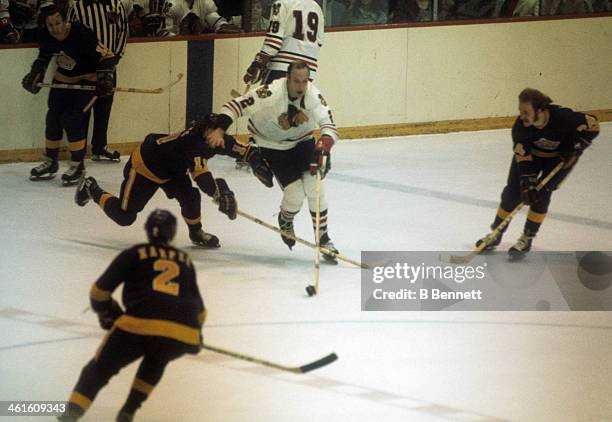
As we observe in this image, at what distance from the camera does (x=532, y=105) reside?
747cm

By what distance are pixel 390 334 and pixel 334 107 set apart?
4930mm

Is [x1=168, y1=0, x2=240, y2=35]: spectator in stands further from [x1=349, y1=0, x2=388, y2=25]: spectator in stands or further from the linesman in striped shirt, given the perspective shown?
[x1=349, y1=0, x2=388, y2=25]: spectator in stands

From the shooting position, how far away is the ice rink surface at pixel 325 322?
18.4 feet

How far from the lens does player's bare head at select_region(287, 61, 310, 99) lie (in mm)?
7422

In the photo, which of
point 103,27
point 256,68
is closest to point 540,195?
point 256,68

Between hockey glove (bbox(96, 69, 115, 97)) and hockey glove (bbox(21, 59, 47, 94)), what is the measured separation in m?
0.38

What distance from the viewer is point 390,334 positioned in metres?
A: 6.62

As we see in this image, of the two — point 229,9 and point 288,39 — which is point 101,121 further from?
point 229,9

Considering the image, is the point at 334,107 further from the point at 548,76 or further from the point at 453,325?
the point at 453,325

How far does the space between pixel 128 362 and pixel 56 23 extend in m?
4.76

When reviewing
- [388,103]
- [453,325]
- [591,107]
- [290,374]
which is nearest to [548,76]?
[591,107]

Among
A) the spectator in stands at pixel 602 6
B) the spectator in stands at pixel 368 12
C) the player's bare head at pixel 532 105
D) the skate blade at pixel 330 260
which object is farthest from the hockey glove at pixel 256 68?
the spectator in stands at pixel 602 6

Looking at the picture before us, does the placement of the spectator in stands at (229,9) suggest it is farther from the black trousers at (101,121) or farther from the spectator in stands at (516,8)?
the spectator in stands at (516,8)

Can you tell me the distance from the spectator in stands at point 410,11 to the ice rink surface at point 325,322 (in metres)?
1.91
